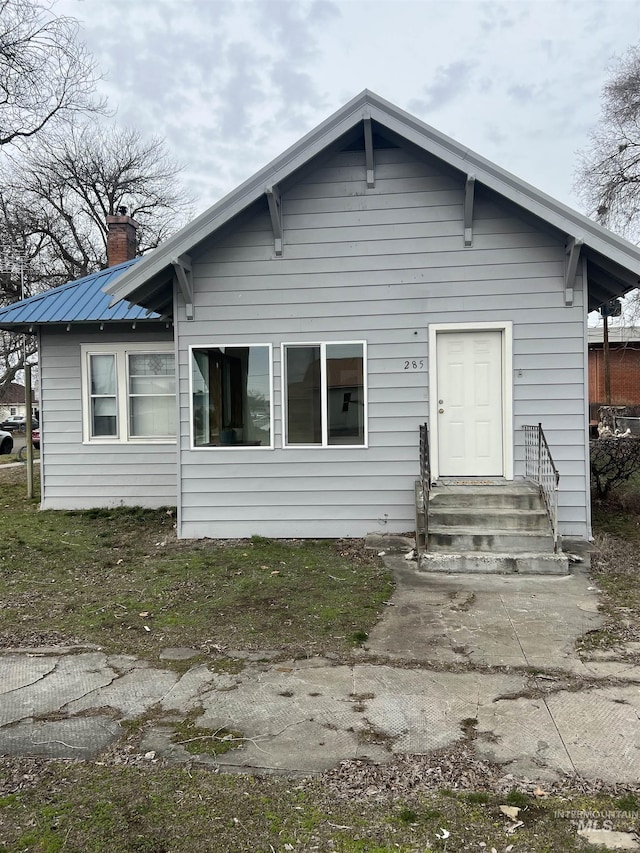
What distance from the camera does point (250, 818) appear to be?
2.57 metres

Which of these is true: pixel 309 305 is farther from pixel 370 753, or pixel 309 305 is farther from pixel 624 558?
Result: pixel 370 753

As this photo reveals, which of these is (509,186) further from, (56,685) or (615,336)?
(615,336)

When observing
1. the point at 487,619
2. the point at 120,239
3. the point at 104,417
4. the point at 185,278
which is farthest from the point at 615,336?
the point at 487,619

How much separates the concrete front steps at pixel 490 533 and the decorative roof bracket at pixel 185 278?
160 inches

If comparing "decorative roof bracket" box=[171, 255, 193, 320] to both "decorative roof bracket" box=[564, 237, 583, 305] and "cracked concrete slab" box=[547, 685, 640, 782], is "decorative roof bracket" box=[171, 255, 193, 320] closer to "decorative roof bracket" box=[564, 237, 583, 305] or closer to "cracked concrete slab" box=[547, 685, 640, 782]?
"decorative roof bracket" box=[564, 237, 583, 305]

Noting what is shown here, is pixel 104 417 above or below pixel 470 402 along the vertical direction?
below

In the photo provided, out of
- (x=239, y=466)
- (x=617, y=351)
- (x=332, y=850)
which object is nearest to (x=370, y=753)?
(x=332, y=850)

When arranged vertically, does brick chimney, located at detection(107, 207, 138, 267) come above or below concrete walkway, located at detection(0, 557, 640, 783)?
above

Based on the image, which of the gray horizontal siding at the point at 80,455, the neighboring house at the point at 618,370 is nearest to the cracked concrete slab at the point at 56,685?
the gray horizontal siding at the point at 80,455

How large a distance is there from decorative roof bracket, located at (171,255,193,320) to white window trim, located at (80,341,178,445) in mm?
2607

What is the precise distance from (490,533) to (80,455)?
7481mm

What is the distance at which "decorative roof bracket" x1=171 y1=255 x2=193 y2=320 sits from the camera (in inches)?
302

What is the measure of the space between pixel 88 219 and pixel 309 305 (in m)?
26.5

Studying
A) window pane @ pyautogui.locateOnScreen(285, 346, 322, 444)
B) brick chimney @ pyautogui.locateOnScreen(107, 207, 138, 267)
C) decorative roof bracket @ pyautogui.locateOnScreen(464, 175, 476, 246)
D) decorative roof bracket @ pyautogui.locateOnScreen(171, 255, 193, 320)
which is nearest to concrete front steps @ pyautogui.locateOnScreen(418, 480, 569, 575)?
window pane @ pyautogui.locateOnScreen(285, 346, 322, 444)
